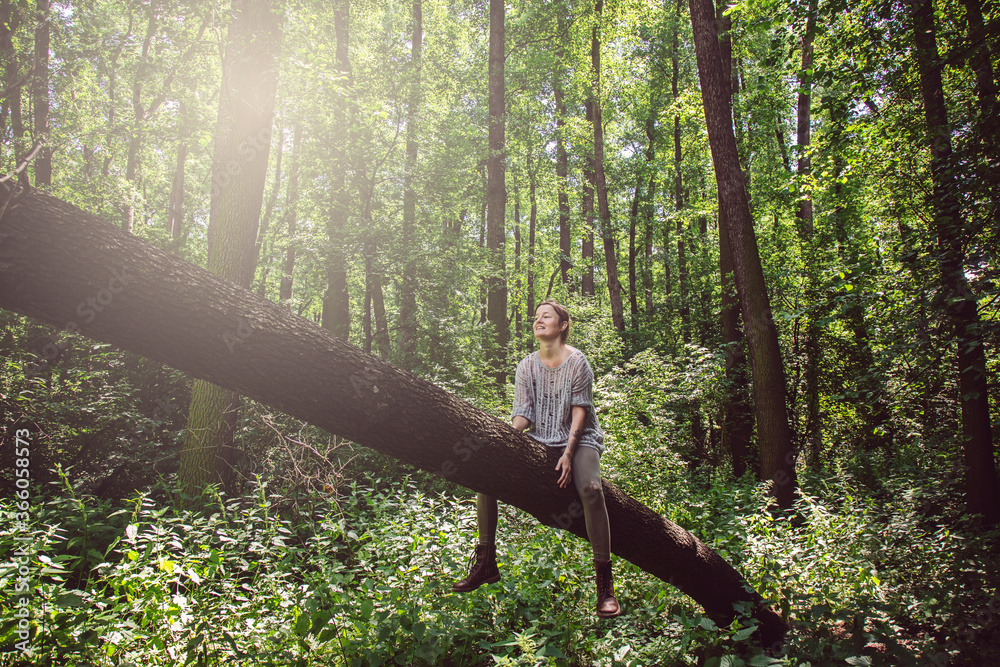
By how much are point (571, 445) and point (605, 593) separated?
927 mm

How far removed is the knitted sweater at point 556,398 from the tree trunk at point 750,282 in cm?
461

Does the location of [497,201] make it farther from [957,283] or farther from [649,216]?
[649,216]

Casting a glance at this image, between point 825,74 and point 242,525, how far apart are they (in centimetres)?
917

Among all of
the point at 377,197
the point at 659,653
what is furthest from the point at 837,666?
the point at 377,197

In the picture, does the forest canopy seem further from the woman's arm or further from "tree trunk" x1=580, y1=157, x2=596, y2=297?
"tree trunk" x1=580, y1=157, x2=596, y2=297

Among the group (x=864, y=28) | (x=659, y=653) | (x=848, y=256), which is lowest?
(x=659, y=653)

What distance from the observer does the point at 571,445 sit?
335 centimetres

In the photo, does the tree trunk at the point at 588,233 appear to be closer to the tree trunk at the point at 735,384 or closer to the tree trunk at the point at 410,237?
the tree trunk at the point at 410,237

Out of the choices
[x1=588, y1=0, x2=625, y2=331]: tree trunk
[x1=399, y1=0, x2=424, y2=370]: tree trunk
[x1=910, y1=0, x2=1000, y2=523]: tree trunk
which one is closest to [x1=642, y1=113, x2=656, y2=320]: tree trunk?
[x1=588, y1=0, x2=625, y2=331]: tree trunk

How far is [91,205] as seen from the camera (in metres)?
13.1

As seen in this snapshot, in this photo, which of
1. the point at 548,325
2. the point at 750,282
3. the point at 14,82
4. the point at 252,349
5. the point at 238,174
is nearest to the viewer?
the point at 252,349

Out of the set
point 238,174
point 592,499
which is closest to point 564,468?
point 592,499

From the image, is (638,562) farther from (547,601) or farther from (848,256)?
(848,256)

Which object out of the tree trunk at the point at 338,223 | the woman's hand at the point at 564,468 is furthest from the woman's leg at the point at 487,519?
the tree trunk at the point at 338,223
